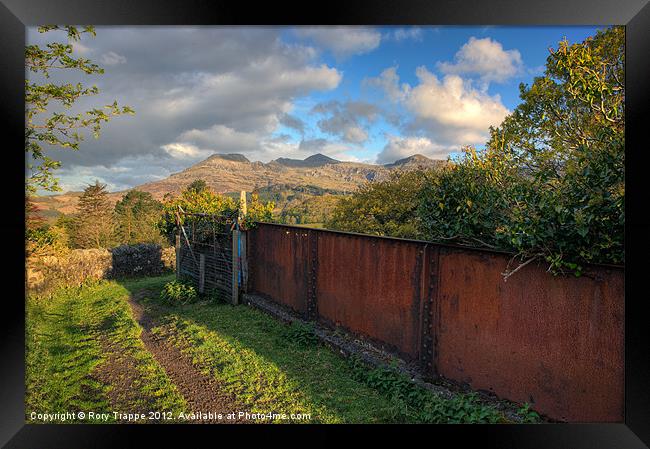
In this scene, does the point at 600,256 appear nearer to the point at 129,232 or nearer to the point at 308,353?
the point at 308,353

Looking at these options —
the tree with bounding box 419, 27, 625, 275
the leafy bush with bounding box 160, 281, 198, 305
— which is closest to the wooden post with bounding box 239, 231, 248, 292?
the leafy bush with bounding box 160, 281, 198, 305

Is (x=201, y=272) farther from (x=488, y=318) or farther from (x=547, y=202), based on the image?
(x=547, y=202)

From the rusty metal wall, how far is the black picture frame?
0.47 feet

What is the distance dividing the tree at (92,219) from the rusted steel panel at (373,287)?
15.0 metres

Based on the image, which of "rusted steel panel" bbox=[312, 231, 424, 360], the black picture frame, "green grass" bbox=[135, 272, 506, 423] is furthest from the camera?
"rusted steel panel" bbox=[312, 231, 424, 360]

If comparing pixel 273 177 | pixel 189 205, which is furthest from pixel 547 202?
pixel 273 177

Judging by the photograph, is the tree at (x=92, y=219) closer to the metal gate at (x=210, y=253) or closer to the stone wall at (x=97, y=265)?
the stone wall at (x=97, y=265)

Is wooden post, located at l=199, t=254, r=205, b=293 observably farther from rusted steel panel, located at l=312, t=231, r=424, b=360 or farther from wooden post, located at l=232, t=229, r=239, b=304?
rusted steel panel, located at l=312, t=231, r=424, b=360

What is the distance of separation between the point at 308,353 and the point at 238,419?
5.13 feet

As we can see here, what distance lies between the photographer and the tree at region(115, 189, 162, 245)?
2308 cm

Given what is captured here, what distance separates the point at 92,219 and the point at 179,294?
41.7 ft

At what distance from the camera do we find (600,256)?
2.62m

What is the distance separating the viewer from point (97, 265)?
1090cm
